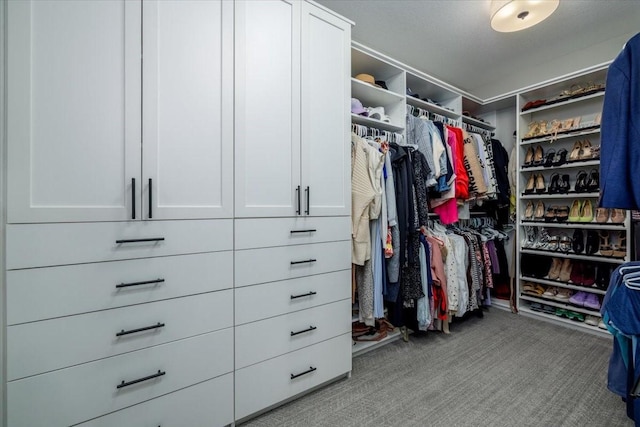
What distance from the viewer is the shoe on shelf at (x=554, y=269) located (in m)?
2.72

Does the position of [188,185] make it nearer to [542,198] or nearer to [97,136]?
[97,136]

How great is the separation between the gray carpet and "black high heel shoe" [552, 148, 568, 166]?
155 centimetres

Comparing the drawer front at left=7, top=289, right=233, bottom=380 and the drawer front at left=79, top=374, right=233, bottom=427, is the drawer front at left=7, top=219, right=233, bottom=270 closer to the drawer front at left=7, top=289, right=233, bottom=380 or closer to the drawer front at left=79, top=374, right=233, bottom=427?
the drawer front at left=7, top=289, right=233, bottom=380

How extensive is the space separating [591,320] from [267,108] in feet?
10.6

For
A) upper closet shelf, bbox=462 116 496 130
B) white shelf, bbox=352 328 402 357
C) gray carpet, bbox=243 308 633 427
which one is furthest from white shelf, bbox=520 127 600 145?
white shelf, bbox=352 328 402 357

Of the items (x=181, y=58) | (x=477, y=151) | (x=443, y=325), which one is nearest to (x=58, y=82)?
(x=181, y=58)

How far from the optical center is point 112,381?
110 centimetres

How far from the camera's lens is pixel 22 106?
37.5 inches

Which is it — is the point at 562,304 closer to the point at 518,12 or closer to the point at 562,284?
the point at 562,284

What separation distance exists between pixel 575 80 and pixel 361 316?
298cm

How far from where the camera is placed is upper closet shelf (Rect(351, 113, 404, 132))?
210cm

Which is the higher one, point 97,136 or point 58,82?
point 58,82

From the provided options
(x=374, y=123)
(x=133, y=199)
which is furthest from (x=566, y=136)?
(x=133, y=199)

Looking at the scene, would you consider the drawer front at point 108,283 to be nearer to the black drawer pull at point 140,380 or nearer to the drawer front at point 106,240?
the drawer front at point 106,240
